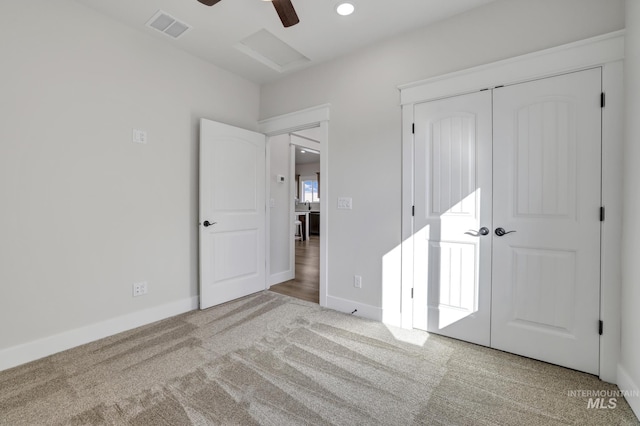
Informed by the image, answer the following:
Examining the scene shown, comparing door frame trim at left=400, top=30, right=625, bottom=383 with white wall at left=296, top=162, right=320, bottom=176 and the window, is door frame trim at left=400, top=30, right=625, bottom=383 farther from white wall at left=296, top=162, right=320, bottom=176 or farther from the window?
the window

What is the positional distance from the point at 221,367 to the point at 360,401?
1002mm

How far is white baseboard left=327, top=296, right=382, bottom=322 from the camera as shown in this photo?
2885 millimetres

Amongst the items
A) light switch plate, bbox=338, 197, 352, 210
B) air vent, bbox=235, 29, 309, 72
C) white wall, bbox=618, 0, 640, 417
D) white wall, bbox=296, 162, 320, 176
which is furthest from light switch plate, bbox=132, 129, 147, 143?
white wall, bbox=296, 162, 320, 176

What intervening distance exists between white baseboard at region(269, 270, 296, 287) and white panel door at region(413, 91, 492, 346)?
7.11 ft

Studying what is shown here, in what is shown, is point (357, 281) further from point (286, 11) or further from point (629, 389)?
point (286, 11)

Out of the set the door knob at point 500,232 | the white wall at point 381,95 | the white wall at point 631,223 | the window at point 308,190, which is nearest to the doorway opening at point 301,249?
the white wall at point 381,95

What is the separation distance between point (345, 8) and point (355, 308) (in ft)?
9.20

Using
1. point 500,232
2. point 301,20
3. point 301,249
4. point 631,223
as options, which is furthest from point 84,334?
point 301,249

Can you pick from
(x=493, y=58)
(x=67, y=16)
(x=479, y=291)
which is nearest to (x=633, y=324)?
(x=479, y=291)

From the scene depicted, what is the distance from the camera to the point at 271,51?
10.5 feet

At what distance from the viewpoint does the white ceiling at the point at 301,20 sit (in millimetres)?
2326

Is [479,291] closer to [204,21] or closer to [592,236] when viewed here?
Answer: [592,236]

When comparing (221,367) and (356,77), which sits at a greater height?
(356,77)

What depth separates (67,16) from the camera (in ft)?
7.48
